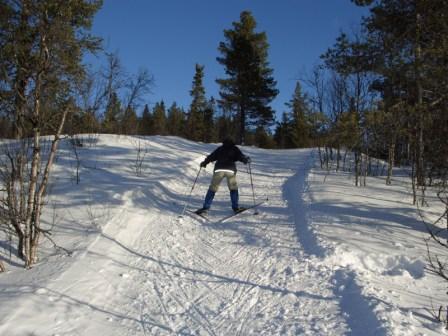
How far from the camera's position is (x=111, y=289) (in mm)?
4977

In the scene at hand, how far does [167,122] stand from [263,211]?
2449 inches

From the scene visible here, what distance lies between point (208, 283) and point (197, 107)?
47.7 m

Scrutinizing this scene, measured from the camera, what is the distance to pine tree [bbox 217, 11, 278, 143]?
34531mm

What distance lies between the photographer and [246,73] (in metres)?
34.5

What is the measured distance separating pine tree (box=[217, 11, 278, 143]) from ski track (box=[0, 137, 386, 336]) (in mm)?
27862

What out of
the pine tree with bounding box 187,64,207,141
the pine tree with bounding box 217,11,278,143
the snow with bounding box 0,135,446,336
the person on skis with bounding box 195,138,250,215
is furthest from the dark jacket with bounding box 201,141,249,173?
the pine tree with bounding box 187,64,207,141

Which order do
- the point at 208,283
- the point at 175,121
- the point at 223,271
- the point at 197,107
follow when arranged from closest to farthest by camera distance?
the point at 208,283 → the point at 223,271 → the point at 197,107 → the point at 175,121

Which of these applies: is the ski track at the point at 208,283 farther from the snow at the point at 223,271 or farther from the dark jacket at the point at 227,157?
the dark jacket at the point at 227,157

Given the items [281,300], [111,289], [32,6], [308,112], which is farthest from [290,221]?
[308,112]

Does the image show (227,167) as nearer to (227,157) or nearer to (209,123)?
(227,157)

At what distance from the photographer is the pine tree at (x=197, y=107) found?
2002 inches

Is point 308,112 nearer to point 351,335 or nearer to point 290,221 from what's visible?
point 290,221

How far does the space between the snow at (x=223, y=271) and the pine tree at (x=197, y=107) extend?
134 ft

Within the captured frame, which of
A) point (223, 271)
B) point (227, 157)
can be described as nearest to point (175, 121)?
point (227, 157)
